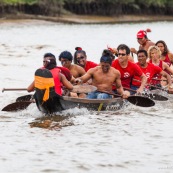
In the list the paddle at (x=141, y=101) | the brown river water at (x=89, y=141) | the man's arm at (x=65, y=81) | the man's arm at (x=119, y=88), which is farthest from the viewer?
the paddle at (x=141, y=101)

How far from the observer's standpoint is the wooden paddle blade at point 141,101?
1515 cm

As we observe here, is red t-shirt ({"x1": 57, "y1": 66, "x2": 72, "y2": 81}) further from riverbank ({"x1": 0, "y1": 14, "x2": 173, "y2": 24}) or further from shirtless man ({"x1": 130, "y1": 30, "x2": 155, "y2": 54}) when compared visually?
riverbank ({"x1": 0, "y1": 14, "x2": 173, "y2": 24})

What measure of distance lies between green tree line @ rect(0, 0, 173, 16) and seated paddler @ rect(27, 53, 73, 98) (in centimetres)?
5579

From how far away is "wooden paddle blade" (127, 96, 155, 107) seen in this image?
49.7 feet

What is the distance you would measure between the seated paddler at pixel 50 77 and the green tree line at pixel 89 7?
183 ft

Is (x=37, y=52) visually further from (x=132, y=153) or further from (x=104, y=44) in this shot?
(x=132, y=153)

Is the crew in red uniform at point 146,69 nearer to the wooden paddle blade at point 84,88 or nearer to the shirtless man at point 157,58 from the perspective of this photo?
the shirtless man at point 157,58

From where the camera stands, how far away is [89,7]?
83438 millimetres

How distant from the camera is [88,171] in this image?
403 inches

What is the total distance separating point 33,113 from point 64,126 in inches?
52.2

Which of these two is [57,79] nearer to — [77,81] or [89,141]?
[77,81]

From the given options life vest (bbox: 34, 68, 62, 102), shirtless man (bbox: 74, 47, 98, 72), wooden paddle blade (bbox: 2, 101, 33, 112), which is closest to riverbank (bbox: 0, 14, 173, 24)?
shirtless man (bbox: 74, 47, 98, 72)

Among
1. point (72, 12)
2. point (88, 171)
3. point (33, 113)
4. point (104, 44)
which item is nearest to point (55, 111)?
point (33, 113)

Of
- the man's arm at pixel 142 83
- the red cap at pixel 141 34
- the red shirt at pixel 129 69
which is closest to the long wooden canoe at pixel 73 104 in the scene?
the man's arm at pixel 142 83
